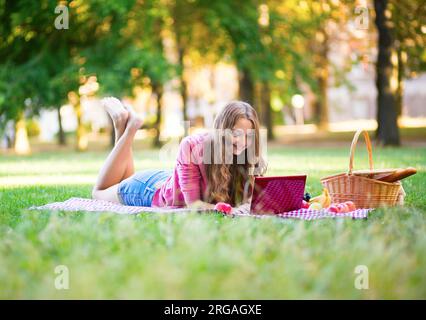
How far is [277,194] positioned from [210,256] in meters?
2.20

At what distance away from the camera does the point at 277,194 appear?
5.72m

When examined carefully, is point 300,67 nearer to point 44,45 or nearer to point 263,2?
point 263,2

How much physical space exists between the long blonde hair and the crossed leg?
3.72ft

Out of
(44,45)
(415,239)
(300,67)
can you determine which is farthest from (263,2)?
(415,239)

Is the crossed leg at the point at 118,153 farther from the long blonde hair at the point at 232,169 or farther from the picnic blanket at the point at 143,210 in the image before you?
the long blonde hair at the point at 232,169

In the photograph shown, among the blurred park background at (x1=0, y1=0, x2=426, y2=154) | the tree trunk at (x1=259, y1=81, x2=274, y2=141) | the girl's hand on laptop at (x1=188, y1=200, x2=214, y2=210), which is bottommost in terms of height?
the girl's hand on laptop at (x1=188, y1=200, x2=214, y2=210)

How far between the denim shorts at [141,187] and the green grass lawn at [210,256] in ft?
2.62

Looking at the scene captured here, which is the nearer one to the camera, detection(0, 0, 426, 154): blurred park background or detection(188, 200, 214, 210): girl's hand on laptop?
detection(188, 200, 214, 210): girl's hand on laptop

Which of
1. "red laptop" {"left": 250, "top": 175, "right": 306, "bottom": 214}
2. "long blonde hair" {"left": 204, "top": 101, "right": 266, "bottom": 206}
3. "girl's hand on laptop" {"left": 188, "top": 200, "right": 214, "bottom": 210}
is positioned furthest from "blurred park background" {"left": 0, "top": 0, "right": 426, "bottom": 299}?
"long blonde hair" {"left": 204, "top": 101, "right": 266, "bottom": 206}

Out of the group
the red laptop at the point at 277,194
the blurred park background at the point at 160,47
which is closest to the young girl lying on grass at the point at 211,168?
the red laptop at the point at 277,194

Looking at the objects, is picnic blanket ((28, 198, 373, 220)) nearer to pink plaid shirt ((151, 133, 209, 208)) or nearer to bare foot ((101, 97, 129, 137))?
pink plaid shirt ((151, 133, 209, 208))

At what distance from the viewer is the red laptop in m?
5.59

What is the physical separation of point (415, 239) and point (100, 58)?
18.2 m

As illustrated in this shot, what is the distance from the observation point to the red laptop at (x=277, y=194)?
5.59 metres
